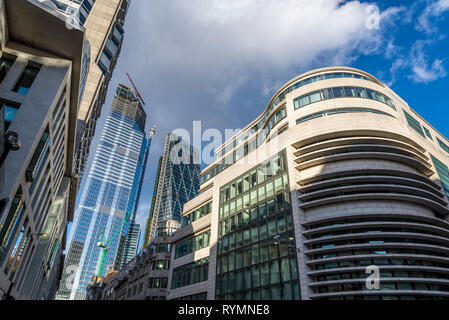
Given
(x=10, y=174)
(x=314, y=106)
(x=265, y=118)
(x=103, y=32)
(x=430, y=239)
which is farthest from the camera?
(x=103, y=32)

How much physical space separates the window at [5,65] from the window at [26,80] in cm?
117

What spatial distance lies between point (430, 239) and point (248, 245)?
60.7ft

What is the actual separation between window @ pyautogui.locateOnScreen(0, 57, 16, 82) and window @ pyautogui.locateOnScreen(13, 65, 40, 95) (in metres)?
1.17

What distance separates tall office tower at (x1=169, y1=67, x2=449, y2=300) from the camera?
84.8 feet

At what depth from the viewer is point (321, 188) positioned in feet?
107

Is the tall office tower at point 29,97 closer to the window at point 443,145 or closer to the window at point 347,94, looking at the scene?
the window at point 347,94

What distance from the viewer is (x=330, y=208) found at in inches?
1174

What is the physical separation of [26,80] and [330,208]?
1271 inches

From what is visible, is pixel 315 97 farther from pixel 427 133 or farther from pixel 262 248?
pixel 427 133

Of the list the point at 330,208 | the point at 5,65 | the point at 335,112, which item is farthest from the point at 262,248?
the point at 5,65

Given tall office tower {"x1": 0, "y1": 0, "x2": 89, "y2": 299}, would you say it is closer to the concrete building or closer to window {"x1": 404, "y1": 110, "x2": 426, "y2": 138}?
the concrete building

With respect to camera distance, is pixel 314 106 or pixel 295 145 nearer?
pixel 295 145
